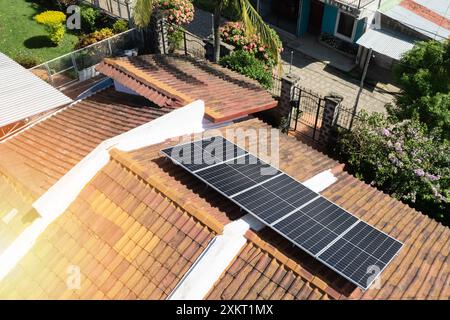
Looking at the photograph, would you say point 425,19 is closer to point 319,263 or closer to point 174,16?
point 174,16

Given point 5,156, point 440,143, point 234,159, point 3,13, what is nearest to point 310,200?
point 234,159

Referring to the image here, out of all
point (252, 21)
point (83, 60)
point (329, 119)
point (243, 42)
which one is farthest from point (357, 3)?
point (83, 60)

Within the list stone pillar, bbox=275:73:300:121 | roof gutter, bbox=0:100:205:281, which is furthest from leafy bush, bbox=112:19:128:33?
roof gutter, bbox=0:100:205:281

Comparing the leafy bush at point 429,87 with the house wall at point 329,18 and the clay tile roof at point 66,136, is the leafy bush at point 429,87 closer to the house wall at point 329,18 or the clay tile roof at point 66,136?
the clay tile roof at point 66,136

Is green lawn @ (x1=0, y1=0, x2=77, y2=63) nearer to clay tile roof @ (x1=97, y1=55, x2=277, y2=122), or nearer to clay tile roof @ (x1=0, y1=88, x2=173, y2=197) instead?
clay tile roof @ (x1=97, y1=55, x2=277, y2=122)

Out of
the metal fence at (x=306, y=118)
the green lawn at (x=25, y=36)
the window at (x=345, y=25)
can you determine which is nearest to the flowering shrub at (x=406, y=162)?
the metal fence at (x=306, y=118)
